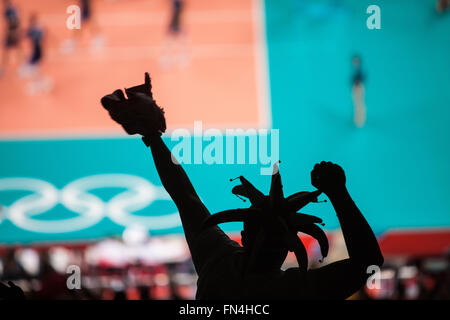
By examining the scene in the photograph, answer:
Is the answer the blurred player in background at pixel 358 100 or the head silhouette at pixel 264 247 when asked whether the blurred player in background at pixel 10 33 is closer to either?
the blurred player in background at pixel 358 100

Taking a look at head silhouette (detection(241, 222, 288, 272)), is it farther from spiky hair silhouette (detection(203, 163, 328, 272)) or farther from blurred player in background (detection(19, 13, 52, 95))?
blurred player in background (detection(19, 13, 52, 95))

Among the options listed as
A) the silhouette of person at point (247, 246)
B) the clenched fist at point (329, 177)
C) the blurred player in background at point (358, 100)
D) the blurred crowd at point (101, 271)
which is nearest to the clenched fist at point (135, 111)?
the silhouette of person at point (247, 246)

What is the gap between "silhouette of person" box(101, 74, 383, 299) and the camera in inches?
59.5

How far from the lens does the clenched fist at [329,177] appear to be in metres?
1.54

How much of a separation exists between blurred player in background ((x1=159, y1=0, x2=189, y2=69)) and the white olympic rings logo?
14.2 feet

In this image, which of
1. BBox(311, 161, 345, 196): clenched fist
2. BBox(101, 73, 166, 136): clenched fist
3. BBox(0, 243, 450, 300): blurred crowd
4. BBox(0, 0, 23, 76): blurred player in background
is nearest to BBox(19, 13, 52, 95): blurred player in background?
BBox(0, 0, 23, 76): blurred player in background

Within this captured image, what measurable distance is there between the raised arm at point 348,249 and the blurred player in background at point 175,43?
12030 millimetres

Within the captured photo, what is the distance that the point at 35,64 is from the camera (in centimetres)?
1312

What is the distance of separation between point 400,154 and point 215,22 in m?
7.08

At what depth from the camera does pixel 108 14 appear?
15391 mm

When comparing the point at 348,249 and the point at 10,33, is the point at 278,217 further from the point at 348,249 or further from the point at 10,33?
the point at 10,33
